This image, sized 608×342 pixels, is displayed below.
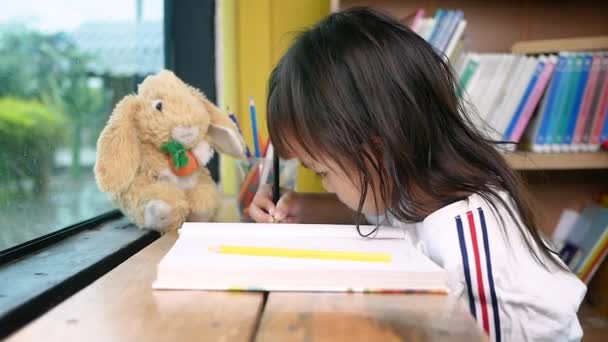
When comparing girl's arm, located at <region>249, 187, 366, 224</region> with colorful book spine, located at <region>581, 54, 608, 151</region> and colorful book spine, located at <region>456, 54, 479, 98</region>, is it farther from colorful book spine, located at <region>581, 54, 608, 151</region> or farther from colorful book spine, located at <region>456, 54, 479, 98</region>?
colorful book spine, located at <region>581, 54, 608, 151</region>

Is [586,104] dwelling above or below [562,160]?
above

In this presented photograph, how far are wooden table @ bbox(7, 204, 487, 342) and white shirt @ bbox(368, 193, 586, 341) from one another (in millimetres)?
151

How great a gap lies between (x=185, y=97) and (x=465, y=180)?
0.44 meters

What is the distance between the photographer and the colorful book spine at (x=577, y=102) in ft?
3.64

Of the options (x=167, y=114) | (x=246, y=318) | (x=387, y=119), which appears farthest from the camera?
(x=167, y=114)

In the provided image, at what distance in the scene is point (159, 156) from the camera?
0.76 m

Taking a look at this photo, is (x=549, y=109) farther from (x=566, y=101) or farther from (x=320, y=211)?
(x=320, y=211)

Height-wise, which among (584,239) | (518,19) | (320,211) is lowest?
(584,239)

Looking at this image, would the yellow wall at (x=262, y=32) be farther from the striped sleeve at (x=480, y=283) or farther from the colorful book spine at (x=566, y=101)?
the striped sleeve at (x=480, y=283)

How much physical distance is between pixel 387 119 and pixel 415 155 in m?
0.06

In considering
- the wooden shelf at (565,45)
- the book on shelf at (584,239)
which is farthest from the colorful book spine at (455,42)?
the book on shelf at (584,239)

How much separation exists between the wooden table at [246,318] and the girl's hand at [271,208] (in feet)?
1.27

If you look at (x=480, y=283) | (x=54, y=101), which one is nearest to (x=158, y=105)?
(x=54, y=101)

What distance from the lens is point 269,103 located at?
2.29 feet
